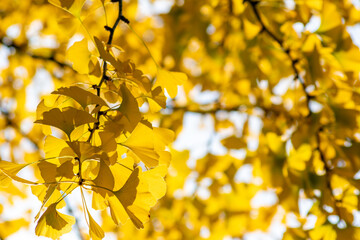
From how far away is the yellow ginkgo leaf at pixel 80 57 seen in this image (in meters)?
0.50

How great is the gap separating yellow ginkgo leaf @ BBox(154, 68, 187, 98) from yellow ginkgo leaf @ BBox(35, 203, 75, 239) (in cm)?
23

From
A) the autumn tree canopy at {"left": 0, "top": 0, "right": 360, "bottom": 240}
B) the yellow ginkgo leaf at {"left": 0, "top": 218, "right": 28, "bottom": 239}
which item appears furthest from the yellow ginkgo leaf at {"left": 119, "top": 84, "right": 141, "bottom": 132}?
the yellow ginkgo leaf at {"left": 0, "top": 218, "right": 28, "bottom": 239}

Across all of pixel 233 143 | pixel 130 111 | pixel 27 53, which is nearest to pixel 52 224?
pixel 130 111

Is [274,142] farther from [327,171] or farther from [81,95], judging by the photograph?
[81,95]

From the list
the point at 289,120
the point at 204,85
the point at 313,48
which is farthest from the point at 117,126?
the point at 204,85

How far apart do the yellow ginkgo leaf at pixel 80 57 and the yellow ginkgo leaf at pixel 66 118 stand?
0.35ft

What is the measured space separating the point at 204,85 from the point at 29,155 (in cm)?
89

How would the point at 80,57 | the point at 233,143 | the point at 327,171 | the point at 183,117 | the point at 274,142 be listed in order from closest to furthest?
1. the point at 80,57
2. the point at 327,171
3. the point at 274,142
4. the point at 233,143
5. the point at 183,117

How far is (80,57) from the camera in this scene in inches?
20.0

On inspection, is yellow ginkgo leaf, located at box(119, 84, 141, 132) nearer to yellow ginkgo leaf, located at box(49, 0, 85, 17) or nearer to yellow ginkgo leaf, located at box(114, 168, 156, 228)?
yellow ginkgo leaf, located at box(114, 168, 156, 228)

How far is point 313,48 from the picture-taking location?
80 centimetres

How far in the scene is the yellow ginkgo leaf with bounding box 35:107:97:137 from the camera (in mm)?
402

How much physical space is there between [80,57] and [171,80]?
131 mm

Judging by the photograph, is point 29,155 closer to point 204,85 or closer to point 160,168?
point 204,85
